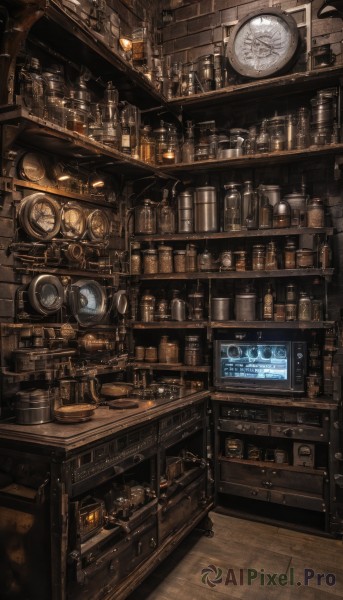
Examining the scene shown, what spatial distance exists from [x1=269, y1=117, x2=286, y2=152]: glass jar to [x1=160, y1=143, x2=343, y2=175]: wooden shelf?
0.09 metres

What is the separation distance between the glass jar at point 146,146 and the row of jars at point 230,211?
1.12 ft

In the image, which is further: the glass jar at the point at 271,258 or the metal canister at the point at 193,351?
the metal canister at the point at 193,351

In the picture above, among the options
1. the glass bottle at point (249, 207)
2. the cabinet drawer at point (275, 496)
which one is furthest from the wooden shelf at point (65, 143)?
the cabinet drawer at point (275, 496)

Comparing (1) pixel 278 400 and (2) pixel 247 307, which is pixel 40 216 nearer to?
(2) pixel 247 307

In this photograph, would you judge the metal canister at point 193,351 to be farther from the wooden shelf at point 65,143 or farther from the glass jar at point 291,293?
the wooden shelf at point 65,143

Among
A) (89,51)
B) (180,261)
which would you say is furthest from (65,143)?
(180,261)

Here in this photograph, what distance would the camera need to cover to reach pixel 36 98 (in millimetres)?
2625

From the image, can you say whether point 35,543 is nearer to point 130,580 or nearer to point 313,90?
point 130,580

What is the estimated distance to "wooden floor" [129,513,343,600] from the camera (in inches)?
106

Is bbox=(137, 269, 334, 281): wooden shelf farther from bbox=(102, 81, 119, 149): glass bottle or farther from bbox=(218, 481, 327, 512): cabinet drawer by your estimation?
bbox=(218, 481, 327, 512): cabinet drawer

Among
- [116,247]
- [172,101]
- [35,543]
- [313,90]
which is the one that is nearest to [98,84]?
[172,101]

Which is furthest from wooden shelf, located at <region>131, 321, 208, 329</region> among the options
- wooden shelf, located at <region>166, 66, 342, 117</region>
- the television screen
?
wooden shelf, located at <region>166, 66, 342, 117</region>

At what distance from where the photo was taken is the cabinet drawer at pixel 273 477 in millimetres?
3371

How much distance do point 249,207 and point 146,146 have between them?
0.96 meters
